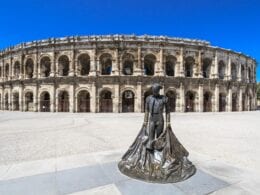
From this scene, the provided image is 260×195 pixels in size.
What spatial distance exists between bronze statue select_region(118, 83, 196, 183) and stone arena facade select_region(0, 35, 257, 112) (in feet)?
61.6

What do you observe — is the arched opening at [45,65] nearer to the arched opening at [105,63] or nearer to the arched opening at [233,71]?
the arched opening at [105,63]

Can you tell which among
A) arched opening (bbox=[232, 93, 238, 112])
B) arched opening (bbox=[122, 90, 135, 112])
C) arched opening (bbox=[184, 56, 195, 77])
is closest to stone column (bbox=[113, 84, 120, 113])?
arched opening (bbox=[122, 90, 135, 112])

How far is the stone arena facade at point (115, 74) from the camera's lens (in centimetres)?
2305

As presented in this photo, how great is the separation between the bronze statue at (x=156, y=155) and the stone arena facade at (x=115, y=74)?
61.6 ft

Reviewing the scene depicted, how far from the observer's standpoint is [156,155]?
378cm

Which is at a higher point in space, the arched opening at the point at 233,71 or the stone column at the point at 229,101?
the arched opening at the point at 233,71

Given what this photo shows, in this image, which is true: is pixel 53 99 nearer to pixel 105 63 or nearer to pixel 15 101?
pixel 15 101

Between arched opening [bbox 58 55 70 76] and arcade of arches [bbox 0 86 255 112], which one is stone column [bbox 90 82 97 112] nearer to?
arcade of arches [bbox 0 86 255 112]

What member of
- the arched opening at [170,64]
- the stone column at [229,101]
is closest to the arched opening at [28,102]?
the arched opening at [170,64]

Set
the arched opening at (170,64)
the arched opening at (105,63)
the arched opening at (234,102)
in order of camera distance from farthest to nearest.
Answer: the arched opening at (234,102), the arched opening at (170,64), the arched opening at (105,63)

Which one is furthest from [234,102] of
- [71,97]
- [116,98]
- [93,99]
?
[71,97]

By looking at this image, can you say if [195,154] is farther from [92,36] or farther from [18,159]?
[92,36]

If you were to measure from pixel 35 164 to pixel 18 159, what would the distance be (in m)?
0.94

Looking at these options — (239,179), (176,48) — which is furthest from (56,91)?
(239,179)
